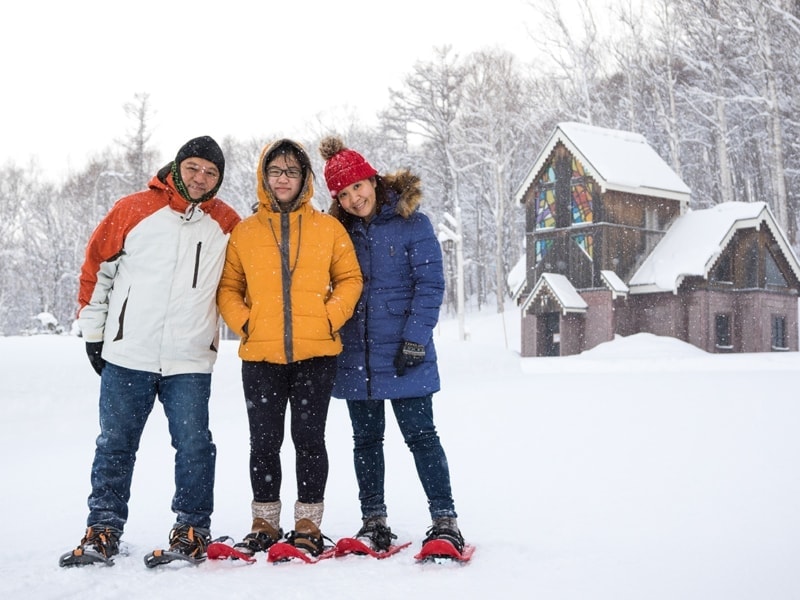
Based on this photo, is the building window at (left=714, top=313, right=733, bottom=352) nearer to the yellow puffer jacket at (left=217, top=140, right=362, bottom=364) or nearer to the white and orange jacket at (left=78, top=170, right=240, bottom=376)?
the yellow puffer jacket at (left=217, top=140, right=362, bottom=364)

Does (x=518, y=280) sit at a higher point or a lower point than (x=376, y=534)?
higher

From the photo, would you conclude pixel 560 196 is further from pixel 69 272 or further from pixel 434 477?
pixel 69 272

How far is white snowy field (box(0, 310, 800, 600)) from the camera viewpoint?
2.82m

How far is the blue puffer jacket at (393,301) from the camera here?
11.9 ft

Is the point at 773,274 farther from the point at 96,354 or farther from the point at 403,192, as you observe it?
the point at 96,354

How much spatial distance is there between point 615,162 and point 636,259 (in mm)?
3238

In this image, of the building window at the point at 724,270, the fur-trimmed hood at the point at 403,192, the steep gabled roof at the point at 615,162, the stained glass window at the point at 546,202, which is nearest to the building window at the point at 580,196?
the steep gabled roof at the point at 615,162

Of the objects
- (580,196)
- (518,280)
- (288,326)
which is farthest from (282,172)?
(518,280)

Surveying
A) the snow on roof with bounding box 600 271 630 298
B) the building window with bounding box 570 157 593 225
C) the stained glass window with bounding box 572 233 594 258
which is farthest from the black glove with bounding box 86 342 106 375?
the building window with bounding box 570 157 593 225

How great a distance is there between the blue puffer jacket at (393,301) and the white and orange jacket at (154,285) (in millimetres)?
781

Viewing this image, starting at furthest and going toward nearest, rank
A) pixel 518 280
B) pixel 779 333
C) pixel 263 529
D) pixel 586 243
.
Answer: pixel 518 280, pixel 779 333, pixel 586 243, pixel 263 529

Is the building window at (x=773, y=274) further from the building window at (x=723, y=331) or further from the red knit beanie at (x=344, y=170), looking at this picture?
the red knit beanie at (x=344, y=170)

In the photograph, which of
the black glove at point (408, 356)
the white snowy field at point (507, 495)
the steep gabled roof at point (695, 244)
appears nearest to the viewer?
the white snowy field at point (507, 495)

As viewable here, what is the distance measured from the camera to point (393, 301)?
374 centimetres
